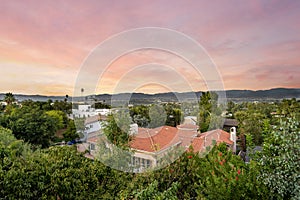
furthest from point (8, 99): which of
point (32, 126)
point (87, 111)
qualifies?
point (87, 111)

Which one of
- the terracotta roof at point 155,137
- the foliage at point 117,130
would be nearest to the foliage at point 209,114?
the terracotta roof at point 155,137

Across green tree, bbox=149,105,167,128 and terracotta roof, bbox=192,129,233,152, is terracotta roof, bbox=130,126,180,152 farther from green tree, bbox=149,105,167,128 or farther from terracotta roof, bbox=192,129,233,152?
terracotta roof, bbox=192,129,233,152

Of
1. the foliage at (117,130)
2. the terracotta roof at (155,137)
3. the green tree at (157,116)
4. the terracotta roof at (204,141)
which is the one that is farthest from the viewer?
the terracotta roof at (155,137)

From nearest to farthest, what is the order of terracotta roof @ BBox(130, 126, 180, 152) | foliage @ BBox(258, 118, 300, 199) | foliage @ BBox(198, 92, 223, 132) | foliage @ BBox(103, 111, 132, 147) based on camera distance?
foliage @ BBox(258, 118, 300, 199)
foliage @ BBox(103, 111, 132, 147)
terracotta roof @ BBox(130, 126, 180, 152)
foliage @ BBox(198, 92, 223, 132)

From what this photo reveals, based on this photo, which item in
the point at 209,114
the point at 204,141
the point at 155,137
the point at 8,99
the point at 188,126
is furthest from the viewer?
the point at 8,99

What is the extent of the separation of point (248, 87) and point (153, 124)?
6.39m

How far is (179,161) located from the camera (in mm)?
3709

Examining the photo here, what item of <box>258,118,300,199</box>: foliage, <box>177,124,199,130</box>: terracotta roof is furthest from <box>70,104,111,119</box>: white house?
<box>258,118,300,199</box>: foliage

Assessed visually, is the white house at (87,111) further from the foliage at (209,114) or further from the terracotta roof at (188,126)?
the foliage at (209,114)

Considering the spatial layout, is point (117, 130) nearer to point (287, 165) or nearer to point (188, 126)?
point (287, 165)

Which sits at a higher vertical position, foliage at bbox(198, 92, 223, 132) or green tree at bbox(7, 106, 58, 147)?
foliage at bbox(198, 92, 223, 132)

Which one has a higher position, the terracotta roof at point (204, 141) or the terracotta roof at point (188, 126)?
the terracotta roof at point (188, 126)

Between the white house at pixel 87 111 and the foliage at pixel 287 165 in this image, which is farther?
the white house at pixel 87 111

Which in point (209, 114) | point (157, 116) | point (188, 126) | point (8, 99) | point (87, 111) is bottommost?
point (188, 126)
